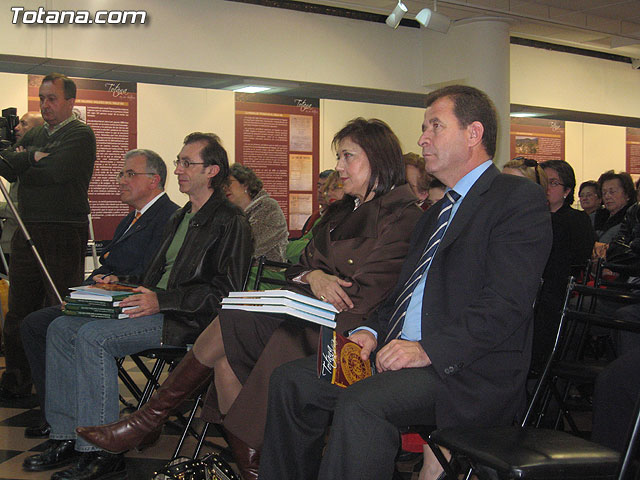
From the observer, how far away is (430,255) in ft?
7.22

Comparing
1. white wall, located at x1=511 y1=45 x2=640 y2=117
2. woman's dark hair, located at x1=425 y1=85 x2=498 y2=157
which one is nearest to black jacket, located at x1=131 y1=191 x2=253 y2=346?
woman's dark hair, located at x1=425 y1=85 x2=498 y2=157

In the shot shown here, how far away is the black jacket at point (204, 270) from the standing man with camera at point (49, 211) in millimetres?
1377

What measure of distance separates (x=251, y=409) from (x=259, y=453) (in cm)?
16

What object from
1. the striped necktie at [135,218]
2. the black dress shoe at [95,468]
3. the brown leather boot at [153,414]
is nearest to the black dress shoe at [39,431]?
the black dress shoe at [95,468]

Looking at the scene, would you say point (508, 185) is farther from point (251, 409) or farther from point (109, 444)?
point (109, 444)

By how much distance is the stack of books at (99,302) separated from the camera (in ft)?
10.1

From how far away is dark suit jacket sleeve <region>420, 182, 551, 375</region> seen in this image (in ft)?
6.41

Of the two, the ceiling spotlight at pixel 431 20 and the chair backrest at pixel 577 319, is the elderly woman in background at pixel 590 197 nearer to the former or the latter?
the ceiling spotlight at pixel 431 20

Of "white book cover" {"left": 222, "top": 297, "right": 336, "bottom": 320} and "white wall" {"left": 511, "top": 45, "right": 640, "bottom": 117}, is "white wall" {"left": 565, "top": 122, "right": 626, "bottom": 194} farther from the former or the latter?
"white book cover" {"left": 222, "top": 297, "right": 336, "bottom": 320}

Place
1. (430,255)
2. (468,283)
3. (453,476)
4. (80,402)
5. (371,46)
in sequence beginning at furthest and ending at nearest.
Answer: (371,46) → (80,402) → (430,255) → (468,283) → (453,476)

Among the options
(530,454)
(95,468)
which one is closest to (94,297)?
(95,468)

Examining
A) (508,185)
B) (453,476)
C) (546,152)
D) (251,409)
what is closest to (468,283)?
(508,185)

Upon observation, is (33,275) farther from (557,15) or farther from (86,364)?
(557,15)

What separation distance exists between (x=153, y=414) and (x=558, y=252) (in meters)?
2.06
